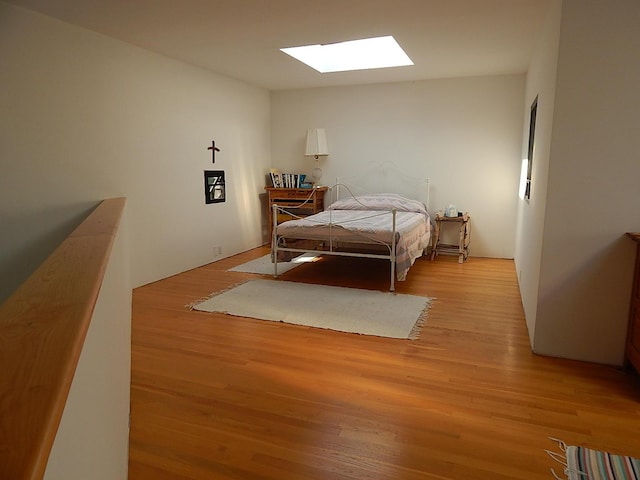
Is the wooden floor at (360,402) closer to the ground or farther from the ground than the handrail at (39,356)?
closer to the ground

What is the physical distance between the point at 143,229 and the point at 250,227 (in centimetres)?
210

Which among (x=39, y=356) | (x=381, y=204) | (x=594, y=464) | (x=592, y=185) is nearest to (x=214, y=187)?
(x=381, y=204)

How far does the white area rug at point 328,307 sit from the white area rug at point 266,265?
0.60 m

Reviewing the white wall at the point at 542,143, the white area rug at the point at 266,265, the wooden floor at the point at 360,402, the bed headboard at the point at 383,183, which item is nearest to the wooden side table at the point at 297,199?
the bed headboard at the point at 383,183

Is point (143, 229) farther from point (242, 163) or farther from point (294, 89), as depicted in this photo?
point (294, 89)

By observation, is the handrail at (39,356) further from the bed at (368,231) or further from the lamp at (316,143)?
the lamp at (316,143)

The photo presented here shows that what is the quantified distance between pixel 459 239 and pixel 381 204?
1197 millimetres

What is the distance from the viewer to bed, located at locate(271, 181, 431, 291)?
4.24 m

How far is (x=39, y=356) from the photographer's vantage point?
1.81ft

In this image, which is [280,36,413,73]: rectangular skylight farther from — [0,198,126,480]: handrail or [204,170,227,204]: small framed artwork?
[0,198,126,480]: handrail

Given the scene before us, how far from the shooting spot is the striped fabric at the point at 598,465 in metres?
1.73

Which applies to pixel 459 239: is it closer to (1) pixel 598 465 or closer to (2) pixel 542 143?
(2) pixel 542 143

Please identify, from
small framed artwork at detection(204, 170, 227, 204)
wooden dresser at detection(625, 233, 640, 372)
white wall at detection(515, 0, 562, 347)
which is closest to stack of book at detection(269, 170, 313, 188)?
small framed artwork at detection(204, 170, 227, 204)

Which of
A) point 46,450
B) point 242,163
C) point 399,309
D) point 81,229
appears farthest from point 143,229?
point 46,450
